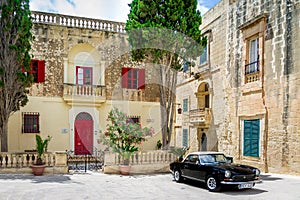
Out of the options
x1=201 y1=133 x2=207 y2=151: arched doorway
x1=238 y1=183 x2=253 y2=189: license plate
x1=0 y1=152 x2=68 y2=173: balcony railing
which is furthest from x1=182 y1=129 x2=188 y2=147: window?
x1=238 y1=183 x2=253 y2=189: license plate

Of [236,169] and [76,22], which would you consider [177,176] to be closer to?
[236,169]

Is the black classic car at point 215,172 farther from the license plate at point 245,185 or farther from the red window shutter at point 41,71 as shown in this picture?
the red window shutter at point 41,71

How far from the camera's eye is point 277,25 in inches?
507

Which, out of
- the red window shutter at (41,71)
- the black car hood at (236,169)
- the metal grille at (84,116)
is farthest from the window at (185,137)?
the black car hood at (236,169)

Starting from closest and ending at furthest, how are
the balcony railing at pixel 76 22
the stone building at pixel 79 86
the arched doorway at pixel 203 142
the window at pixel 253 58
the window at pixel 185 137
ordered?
the window at pixel 253 58 → the stone building at pixel 79 86 → the balcony railing at pixel 76 22 → the arched doorway at pixel 203 142 → the window at pixel 185 137

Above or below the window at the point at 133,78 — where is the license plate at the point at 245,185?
below

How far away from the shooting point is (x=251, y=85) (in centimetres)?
1427

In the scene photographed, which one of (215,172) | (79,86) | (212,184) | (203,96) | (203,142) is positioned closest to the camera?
(215,172)

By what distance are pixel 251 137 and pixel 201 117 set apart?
15.7ft

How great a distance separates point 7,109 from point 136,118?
28.7 ft

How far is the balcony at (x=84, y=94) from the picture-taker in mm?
18188

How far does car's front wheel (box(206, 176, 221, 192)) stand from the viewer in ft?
30.0

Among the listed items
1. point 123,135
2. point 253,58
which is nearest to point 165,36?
point 253,58

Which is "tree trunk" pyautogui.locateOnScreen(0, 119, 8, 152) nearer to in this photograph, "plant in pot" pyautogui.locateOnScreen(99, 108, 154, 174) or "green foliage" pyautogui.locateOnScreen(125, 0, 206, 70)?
"plant in pot" pyautogui.locateOnScreen(99, 108, 154, 174)
